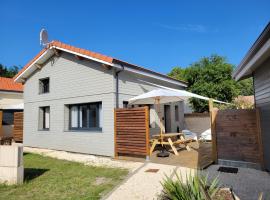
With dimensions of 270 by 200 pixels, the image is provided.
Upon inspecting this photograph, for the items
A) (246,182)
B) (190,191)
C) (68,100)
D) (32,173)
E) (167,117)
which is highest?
(68,100)

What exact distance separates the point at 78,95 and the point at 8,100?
42.7 feet

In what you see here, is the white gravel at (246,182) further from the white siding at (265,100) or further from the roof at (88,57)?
the roof at (88,57)

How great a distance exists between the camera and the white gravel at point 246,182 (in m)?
5.34

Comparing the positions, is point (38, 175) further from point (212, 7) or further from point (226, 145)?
point (212, 7)

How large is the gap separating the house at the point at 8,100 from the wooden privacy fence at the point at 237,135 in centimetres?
1667

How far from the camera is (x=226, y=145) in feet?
27.7

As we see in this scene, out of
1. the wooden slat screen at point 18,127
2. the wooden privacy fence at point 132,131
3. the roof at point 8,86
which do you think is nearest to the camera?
the wooden privacy fence at point 132,131

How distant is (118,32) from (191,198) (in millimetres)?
19786

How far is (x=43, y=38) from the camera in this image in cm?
1360

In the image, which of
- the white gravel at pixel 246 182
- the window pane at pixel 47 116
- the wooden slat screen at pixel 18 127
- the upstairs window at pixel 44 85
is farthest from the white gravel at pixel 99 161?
the wooden slat screen at pixel 18 127

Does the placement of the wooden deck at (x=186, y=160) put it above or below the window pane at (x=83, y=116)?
below

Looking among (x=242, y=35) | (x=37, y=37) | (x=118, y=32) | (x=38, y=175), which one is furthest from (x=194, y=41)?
(x=38, y=175)

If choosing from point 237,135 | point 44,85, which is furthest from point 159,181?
point 44,85

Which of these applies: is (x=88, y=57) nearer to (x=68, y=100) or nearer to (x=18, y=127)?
(x=68, y=100)
